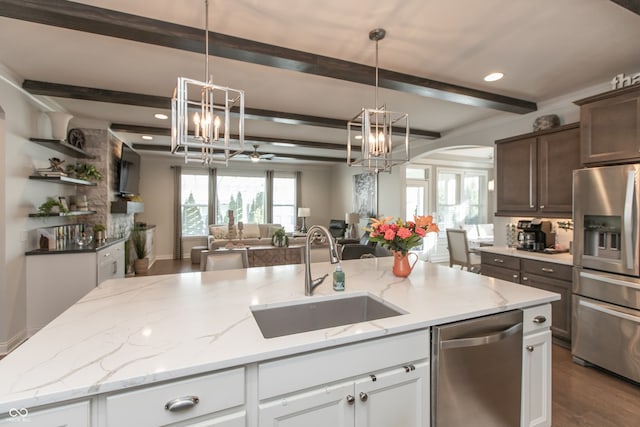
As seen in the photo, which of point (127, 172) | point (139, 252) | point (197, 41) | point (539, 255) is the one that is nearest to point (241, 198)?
point (139, 252)

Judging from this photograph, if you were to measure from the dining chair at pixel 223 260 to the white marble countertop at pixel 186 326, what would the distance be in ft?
A: 1.30

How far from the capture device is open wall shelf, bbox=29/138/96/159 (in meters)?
3.35

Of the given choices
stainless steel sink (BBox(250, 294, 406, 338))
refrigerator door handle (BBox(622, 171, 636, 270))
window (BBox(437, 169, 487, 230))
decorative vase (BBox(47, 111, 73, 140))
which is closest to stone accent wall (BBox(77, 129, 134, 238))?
decorative vase (BBox(47, 111, 73, 140))

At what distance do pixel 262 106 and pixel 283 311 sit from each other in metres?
3.15

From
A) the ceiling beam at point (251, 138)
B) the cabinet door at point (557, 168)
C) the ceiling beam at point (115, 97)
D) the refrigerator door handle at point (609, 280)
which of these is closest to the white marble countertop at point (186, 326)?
the refrigerator door handle at point (609, 280)

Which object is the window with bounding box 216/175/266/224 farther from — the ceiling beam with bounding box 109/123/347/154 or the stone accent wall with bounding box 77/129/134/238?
the stone accent wall with bounding box 77/129/134/238

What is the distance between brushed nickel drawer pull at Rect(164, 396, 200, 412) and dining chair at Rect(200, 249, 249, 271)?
1658mm

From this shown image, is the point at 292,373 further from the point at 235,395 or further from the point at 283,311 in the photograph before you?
the point at 283,311

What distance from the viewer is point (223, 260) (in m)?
2.63

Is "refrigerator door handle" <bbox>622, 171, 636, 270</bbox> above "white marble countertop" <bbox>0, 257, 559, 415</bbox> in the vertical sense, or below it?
above

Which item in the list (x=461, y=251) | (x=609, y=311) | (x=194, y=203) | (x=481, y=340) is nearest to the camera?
(x=481, y=340)

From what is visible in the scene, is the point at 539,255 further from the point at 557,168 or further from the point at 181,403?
the point at 181,403

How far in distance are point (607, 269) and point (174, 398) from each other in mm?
3165

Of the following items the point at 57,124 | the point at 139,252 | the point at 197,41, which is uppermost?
the point at 197,41
